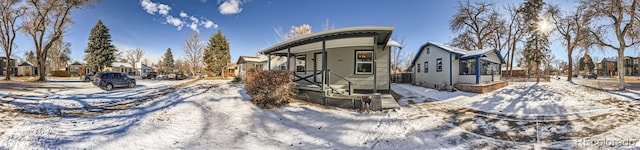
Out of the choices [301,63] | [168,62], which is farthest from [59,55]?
[301,63]

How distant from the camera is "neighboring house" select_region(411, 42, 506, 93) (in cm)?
1511

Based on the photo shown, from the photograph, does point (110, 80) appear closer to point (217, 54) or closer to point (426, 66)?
point (217, 54)

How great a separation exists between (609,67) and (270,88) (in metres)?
73.7

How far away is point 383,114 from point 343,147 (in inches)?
121

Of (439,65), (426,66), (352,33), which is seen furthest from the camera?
(426,66)

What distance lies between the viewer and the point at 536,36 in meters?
22.2

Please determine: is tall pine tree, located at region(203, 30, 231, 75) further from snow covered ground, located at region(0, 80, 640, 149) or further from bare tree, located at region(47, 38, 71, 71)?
bare tree, located at region(47, 38, 71, 71)

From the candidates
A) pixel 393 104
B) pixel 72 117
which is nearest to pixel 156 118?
pixel 72 117

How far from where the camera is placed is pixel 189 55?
125ft

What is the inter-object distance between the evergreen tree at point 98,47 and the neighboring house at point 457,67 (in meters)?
39.2

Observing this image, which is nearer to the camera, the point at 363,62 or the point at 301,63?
the point at 363,62

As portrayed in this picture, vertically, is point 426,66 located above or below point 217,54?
below

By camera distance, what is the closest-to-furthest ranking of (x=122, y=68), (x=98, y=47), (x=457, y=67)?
(x=457, y=67)
(x=98, y=47)
(x=122, y=68)

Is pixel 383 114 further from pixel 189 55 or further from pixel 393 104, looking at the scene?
pixel 189 55
